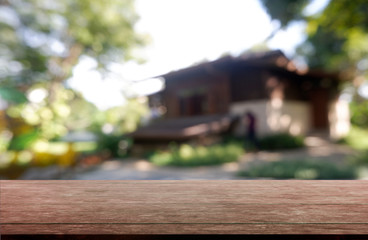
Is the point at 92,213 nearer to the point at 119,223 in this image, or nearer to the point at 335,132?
the point at 119,223

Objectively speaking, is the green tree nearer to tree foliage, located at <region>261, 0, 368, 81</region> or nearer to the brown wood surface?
tree foliage, located at <region>261, 0, 368, 81</region>

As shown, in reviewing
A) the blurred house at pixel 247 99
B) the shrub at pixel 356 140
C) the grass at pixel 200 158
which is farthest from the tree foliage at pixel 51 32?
the shrub at pixel 356 140

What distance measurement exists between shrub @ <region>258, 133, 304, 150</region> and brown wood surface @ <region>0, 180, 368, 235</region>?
11914 millimetres

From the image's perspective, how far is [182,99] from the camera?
16.6 metres

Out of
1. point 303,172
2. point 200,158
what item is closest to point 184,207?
point 303,172

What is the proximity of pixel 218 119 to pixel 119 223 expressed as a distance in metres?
12.7

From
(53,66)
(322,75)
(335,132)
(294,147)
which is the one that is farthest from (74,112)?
(335,132)

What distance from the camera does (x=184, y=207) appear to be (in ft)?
3.39

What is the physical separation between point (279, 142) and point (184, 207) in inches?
492

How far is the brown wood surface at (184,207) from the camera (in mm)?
874

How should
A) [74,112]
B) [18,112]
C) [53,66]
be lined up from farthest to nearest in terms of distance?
[74,112], [53,66], [18,112]

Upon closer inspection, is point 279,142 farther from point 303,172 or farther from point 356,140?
point 303,172

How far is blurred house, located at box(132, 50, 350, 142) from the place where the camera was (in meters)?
13.1

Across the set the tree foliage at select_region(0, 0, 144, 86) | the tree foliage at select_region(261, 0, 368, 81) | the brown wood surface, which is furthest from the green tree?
the brown wood surface
